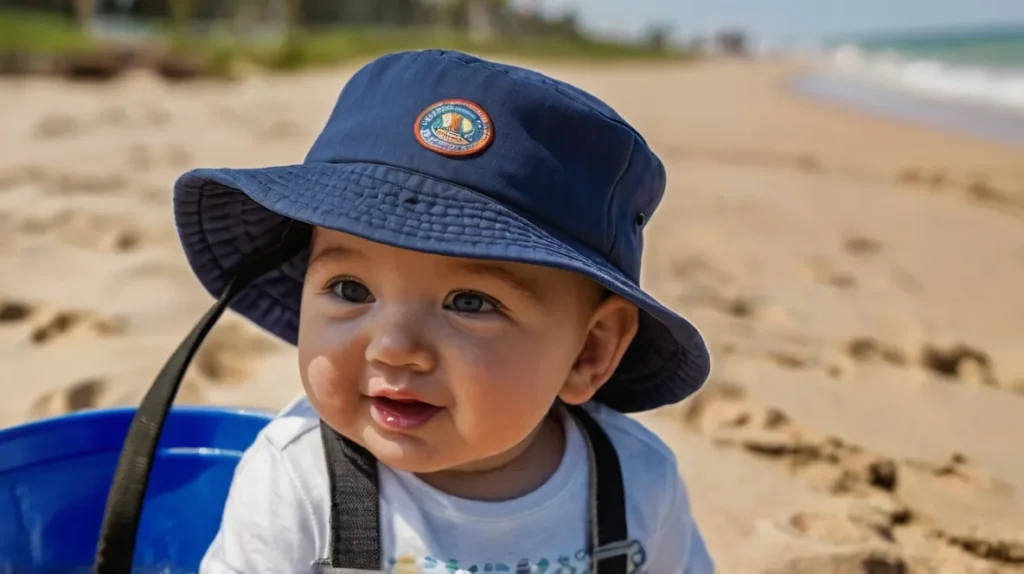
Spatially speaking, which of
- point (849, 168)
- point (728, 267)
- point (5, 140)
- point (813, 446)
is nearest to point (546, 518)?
point (813, 446)

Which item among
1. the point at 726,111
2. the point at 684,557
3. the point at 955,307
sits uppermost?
the point at 684,557

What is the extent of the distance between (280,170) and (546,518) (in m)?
0.56

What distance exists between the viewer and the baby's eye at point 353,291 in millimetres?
1185

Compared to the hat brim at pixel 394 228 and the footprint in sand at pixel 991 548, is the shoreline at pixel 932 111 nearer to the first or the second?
the footprint in sand at pixel 991 548

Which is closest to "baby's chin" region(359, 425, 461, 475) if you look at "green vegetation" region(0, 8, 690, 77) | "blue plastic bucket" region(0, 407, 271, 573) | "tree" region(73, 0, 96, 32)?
"blue plastic bucket" region(0, 407, 271, 573)

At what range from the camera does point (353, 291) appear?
3.92ft

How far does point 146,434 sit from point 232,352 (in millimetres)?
1049

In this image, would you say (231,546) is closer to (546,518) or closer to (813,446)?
(546,518)

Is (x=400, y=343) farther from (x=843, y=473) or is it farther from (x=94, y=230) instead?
(x=94, y=230)

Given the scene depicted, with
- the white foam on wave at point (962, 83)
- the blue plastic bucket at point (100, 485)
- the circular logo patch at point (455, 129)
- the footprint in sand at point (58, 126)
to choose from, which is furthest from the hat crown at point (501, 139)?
the white foam on wave at point (962, 83)

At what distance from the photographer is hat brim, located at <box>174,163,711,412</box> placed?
3.48 ft

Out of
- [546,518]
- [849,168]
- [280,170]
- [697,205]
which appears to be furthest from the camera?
[849,168]

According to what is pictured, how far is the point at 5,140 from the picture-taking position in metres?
5.33

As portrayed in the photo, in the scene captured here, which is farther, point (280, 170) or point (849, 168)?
point (849, 168)
